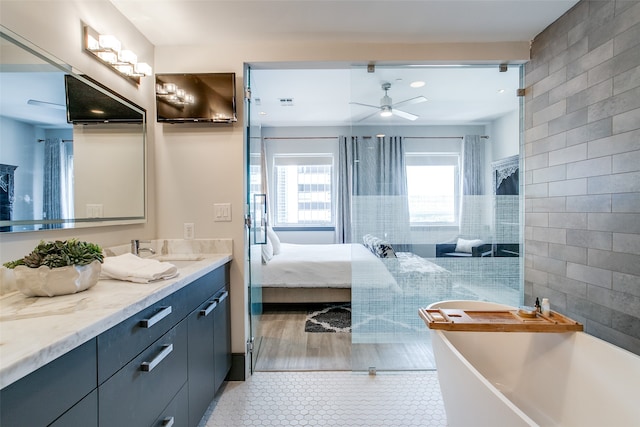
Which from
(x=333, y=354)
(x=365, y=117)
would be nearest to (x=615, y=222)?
(x=365, y=117)

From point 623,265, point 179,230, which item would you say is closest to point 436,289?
point 623,265

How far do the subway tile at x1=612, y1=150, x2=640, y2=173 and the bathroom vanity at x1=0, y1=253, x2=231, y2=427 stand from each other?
89.8 inches

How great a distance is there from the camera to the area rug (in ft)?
9.46

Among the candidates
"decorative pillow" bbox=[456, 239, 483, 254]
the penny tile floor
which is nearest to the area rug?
the penny tile floor

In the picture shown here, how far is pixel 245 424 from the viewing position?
165 cm

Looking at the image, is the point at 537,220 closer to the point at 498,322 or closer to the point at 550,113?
the point at 550,113

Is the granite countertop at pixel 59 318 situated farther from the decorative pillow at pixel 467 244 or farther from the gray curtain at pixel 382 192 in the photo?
the decorative pillow at pixel 467 244

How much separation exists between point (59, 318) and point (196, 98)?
161 centimetres

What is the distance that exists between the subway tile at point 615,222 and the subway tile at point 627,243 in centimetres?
2

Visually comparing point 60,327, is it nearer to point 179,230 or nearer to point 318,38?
point 179,230

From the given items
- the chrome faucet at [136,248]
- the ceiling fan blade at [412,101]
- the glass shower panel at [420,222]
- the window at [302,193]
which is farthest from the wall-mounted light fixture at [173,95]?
the window at [302,193]

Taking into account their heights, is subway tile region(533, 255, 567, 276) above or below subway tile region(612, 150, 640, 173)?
below

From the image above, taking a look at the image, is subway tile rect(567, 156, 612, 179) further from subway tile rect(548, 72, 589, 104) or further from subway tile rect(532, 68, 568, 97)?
subway tile rect(532, 68, 568, 97)

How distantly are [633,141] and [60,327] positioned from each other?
2.46m
